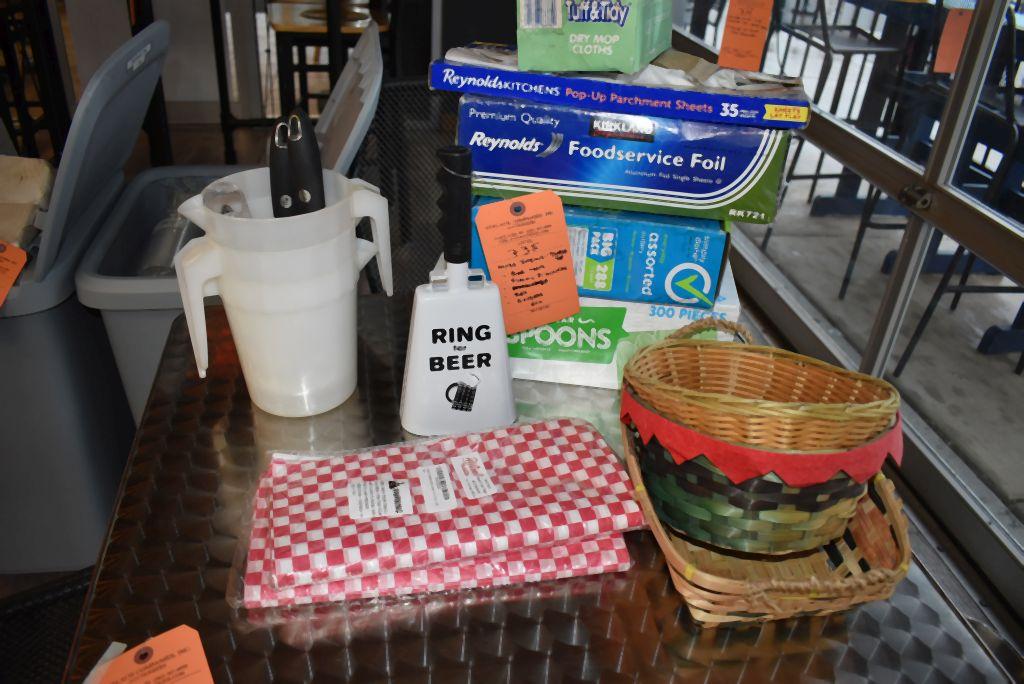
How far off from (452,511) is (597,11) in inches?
21.8

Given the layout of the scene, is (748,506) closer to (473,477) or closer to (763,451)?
(763,451)

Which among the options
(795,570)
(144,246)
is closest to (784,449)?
(795,570)

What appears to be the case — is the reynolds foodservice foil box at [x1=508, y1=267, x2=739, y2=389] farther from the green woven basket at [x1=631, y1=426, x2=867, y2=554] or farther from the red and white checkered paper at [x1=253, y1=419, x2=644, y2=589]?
the green woven basket at [x1=631, y1=426, x2=867, y2=554]

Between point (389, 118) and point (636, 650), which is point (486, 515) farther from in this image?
point (389, 118)

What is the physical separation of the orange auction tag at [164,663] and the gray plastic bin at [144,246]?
1.87ft

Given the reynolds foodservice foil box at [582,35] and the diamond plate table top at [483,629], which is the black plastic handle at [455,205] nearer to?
the reynolds foodservice foil box at [582,35]

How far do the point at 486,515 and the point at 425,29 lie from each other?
3.09 m

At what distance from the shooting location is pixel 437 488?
771 mm

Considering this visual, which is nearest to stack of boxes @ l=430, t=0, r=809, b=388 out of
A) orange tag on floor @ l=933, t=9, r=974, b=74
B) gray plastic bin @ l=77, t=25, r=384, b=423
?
gray plastic bin @ l=77, t=25, r=384, b=423

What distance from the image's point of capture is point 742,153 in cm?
90

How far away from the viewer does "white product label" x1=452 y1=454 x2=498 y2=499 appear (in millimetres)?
768

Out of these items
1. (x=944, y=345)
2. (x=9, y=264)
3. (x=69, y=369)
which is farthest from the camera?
(x=944, y=345)

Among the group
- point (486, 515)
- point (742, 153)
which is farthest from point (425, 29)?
point (486, 515)

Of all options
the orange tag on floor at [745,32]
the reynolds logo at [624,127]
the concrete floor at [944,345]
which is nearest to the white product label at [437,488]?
the reynolds logo at [624,127]
